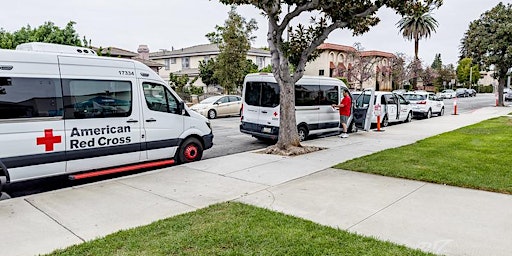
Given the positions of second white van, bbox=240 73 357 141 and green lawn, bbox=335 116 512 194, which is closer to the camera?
green lawn, bbox=335 116 512 194

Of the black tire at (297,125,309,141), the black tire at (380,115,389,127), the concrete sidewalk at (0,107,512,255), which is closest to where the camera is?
the concrete sidewalk at (0,107,512,255)

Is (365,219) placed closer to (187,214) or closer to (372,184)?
(372,184)

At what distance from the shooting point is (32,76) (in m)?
6.31

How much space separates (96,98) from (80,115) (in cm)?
47

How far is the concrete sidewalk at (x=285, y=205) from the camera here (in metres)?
4.42

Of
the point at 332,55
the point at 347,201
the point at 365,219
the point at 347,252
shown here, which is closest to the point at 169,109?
the point at 347,201

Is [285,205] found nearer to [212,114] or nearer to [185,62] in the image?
[212,114]

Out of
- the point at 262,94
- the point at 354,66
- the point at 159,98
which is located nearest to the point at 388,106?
the point at 262,94

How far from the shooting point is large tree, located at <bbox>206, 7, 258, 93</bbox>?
30141 mm

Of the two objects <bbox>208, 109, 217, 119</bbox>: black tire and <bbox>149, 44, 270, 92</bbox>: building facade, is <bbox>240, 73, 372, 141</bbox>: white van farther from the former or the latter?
<bbox>149, 44, 270, 92</bbox>: building facade

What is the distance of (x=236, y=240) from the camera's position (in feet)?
13.8

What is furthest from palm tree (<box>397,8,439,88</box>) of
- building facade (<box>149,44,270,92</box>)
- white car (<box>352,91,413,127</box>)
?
white car (<box>352,91,413,127</box>)

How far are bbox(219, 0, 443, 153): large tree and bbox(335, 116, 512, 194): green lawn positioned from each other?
2.42m

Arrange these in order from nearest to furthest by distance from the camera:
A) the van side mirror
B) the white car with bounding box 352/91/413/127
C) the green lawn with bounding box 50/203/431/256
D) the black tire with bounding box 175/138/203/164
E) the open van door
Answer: the green lawn with bounding box 50/203/431/256 → the van side mirror → the black tire with bounding box 175/138/203/164 → the open van door → the white car with bounding box 352/91/413/127
